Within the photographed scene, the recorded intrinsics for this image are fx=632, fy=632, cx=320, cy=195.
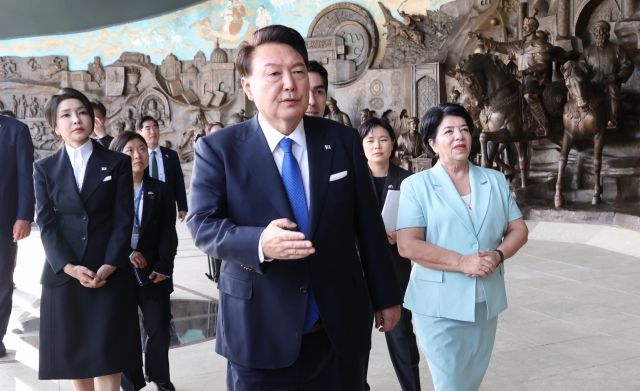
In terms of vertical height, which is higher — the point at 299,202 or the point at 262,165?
the point at 262,165

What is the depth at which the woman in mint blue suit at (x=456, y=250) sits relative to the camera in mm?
2609

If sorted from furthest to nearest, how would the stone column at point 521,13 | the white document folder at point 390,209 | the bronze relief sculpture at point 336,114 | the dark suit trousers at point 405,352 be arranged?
1. the bronze relief sculpture at point 336,114
2. the stone column at point 521,13
3. the dark suit trousers at point 405,352
4. the white document folder at point 390,209

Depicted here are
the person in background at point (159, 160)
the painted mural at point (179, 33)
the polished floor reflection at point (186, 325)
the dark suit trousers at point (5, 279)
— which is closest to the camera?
the dark suit trousers at point (5, 279)

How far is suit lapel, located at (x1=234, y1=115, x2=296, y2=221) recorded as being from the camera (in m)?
1.97

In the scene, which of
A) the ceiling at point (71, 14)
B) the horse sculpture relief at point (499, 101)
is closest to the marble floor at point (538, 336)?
the horse sculpture relief at point (499, 101)

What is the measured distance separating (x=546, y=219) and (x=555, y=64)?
149 inches

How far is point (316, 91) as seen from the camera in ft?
10.4

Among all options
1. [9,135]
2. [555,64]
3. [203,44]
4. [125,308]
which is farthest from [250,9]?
[125,308]

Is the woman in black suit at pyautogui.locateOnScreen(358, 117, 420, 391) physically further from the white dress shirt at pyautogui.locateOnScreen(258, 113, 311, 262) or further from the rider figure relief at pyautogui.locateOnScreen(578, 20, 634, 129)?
the rider figure relief at pyautogui.locateOnScreen(578, 20, 634, 129)

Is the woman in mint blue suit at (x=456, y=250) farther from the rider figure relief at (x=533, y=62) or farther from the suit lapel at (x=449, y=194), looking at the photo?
the rider figure relief at (x=533, y=62)

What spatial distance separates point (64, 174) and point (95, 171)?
15cm

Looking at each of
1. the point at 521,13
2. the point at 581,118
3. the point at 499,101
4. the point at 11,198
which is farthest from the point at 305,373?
the point at 521,13

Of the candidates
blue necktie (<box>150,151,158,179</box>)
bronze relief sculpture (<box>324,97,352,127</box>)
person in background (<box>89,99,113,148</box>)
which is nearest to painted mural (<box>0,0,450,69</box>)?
bronze relief sculpture (<box>324,97,352,127</box>)

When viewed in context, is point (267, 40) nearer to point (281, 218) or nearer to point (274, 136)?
point (274, 136)
